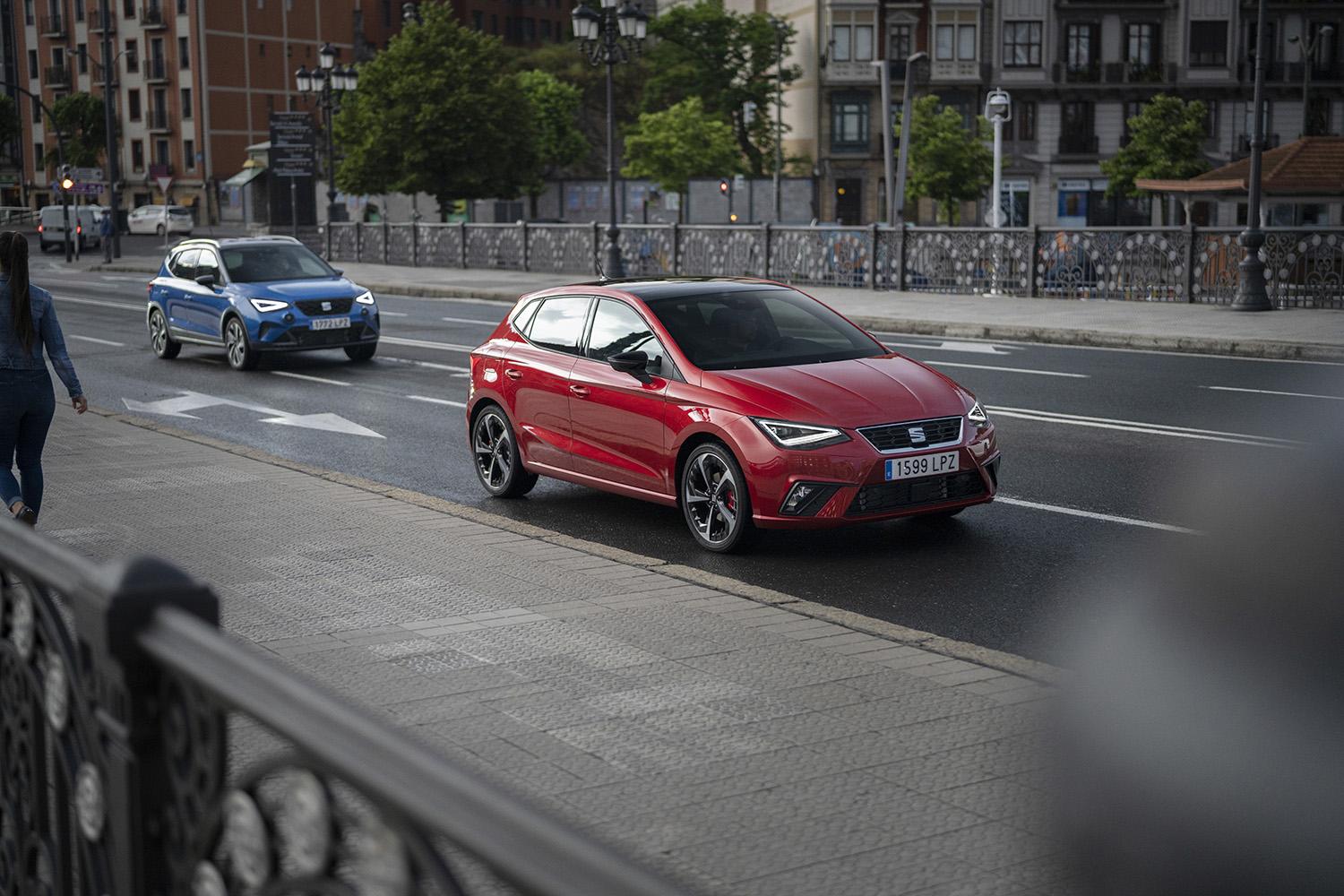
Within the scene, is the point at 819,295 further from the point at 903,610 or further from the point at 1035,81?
the point at 1035,81

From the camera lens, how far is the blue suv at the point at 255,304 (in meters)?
19.6

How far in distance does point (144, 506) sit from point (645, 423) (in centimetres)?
317

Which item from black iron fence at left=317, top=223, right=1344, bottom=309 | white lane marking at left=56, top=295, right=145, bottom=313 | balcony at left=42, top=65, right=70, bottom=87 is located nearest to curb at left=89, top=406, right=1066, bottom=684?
black iron fence at left=317, top=223, right=1344, bottom=309

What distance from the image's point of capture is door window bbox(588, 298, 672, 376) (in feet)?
31.0

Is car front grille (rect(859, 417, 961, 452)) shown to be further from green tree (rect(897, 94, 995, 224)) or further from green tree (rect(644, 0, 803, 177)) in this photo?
green tree (rect(644, 0, 803, 177))

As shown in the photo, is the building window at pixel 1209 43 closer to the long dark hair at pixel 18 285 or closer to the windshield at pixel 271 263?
the windshield at pixel 271 263

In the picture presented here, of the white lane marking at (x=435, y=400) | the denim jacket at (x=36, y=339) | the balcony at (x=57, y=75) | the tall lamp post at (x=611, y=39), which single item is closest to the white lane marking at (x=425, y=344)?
the white lane marking at (x=435, y=400)

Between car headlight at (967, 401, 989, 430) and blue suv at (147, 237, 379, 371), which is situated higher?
blue suv at (147, 237, 379, 371)

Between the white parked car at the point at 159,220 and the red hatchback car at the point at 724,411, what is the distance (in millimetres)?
71443

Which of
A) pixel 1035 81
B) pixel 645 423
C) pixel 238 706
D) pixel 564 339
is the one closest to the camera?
pixel 238 706

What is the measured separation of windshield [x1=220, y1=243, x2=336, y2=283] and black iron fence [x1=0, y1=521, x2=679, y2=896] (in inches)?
709

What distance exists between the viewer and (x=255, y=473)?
1094 centimetres

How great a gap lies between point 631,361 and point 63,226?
63130 millimetres

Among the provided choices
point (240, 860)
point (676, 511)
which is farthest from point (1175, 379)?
point (240, 860)
